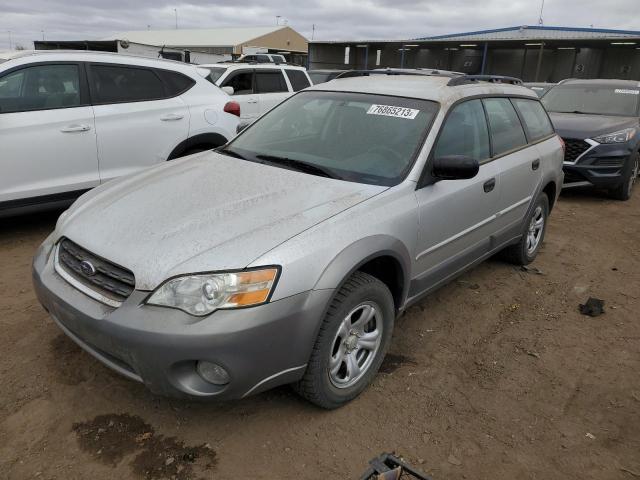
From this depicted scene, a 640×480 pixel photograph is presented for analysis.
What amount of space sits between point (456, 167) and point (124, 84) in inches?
153

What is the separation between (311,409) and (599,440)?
1.50 metres

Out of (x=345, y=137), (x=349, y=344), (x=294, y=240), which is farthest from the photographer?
(x=345, y=137)

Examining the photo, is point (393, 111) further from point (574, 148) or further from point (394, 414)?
point (574, 148)

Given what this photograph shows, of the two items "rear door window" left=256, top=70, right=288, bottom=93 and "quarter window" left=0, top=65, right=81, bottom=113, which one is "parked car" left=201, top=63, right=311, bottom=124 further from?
"quarter window" left=0, top=65, right=81, bottom=113

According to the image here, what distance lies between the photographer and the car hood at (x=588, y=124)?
7.52m

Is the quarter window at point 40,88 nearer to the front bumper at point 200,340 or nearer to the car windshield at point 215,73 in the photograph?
the front bumper at point 200,340

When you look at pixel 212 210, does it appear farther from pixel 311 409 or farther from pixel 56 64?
pixel 56 64

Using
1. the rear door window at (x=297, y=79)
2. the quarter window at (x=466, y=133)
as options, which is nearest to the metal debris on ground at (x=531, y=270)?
the quarter window at (x=466, y=133)

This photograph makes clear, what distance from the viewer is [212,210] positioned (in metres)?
2.63

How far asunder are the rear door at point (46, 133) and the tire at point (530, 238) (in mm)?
4116

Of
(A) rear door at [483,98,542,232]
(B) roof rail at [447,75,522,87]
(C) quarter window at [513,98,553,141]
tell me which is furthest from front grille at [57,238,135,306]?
(C) quarter window at [513,98,553,141]

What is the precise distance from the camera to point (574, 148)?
7.52 metres

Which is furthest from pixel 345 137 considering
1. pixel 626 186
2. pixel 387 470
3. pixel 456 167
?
pixel 626 186

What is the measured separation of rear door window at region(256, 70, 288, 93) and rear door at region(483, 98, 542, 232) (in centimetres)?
642
